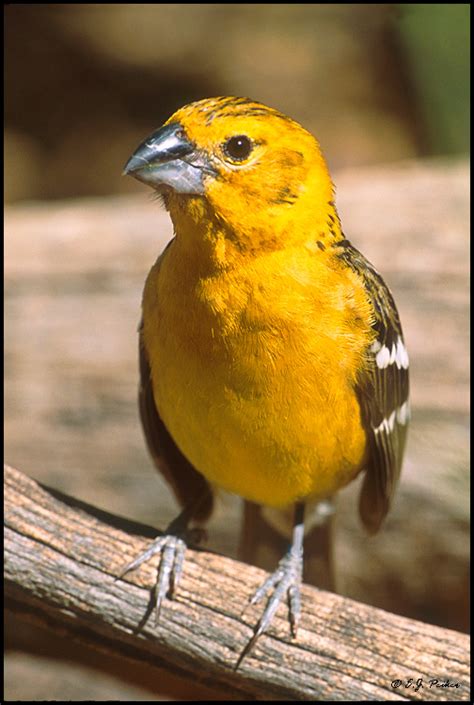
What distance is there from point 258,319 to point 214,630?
3.80 ft

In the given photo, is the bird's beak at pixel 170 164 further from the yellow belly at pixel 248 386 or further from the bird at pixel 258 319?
the yellow belly at pixel 248 386

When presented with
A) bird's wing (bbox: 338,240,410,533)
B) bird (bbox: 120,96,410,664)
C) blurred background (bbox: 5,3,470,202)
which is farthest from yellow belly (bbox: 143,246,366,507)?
blurred background (bbox: 5,3,470,202)

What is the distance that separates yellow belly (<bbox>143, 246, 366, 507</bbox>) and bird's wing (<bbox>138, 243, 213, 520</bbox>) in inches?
10.8

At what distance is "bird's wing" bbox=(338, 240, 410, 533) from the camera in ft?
12.3

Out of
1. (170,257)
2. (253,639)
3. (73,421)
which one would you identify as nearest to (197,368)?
(170,257)

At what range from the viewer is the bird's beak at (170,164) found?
124 inches

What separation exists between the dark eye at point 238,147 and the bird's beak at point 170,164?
0.34 feet

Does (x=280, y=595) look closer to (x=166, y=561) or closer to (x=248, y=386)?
(x=166, y=561)

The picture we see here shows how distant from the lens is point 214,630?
3.57 meters

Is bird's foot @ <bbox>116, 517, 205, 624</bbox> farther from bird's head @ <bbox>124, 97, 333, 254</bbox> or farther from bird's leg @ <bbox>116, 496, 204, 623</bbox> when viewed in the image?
bird's head @ <bbox>124, 97, 333, 254</bbox>

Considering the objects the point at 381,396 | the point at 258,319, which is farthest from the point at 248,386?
the point at 381,396

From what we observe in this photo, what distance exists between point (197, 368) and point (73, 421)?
2606mm
